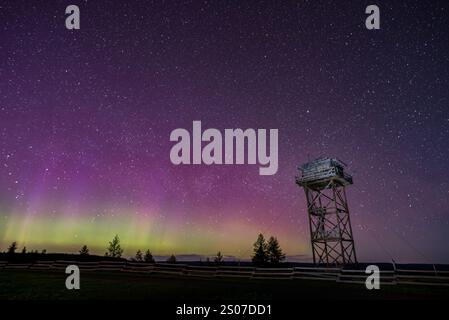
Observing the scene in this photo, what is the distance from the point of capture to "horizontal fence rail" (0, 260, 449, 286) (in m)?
18.5

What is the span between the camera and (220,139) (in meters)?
20.8

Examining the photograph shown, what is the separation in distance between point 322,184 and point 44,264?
92.6 ft

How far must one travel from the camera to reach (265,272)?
24125 millimetres

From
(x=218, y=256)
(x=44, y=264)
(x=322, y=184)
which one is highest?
(x=322, y=184)

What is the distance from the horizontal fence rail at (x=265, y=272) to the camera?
18.5 metres
